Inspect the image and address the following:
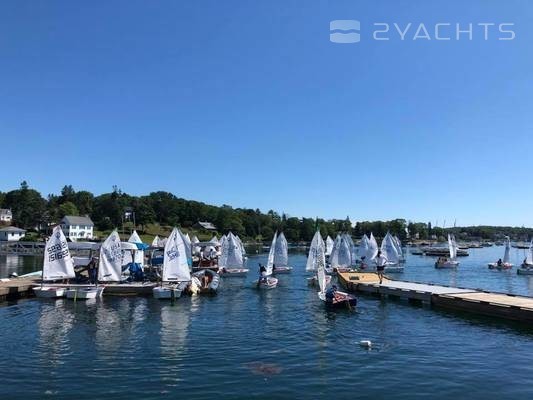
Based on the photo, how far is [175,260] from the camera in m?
46.3

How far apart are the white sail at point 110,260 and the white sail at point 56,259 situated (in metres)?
2.73

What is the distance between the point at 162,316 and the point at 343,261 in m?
42.7

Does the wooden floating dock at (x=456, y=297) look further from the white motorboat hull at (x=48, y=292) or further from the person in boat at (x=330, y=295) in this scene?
the white motorboat hull at (x=48, y=292)

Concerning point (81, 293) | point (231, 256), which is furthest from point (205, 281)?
point (231, 256)

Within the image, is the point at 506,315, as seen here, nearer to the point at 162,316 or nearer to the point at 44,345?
the point at 162,316

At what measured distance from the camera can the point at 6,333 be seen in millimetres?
29688

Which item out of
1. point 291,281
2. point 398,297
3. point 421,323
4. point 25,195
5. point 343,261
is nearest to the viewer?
point 421,323

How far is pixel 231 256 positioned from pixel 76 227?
349ft

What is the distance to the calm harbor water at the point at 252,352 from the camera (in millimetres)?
20562

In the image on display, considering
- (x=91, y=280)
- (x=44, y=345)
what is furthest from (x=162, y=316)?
(x=91, y=280)

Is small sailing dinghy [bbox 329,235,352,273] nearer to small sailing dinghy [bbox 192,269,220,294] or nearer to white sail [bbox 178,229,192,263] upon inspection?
white sail [bbox 178,229,192,263]

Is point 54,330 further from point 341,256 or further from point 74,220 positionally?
point 74,220

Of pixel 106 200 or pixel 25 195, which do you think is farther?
pixel 106 200

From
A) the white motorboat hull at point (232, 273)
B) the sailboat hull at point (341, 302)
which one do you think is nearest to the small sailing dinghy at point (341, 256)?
the white motorboat hull at point (232, 273)
